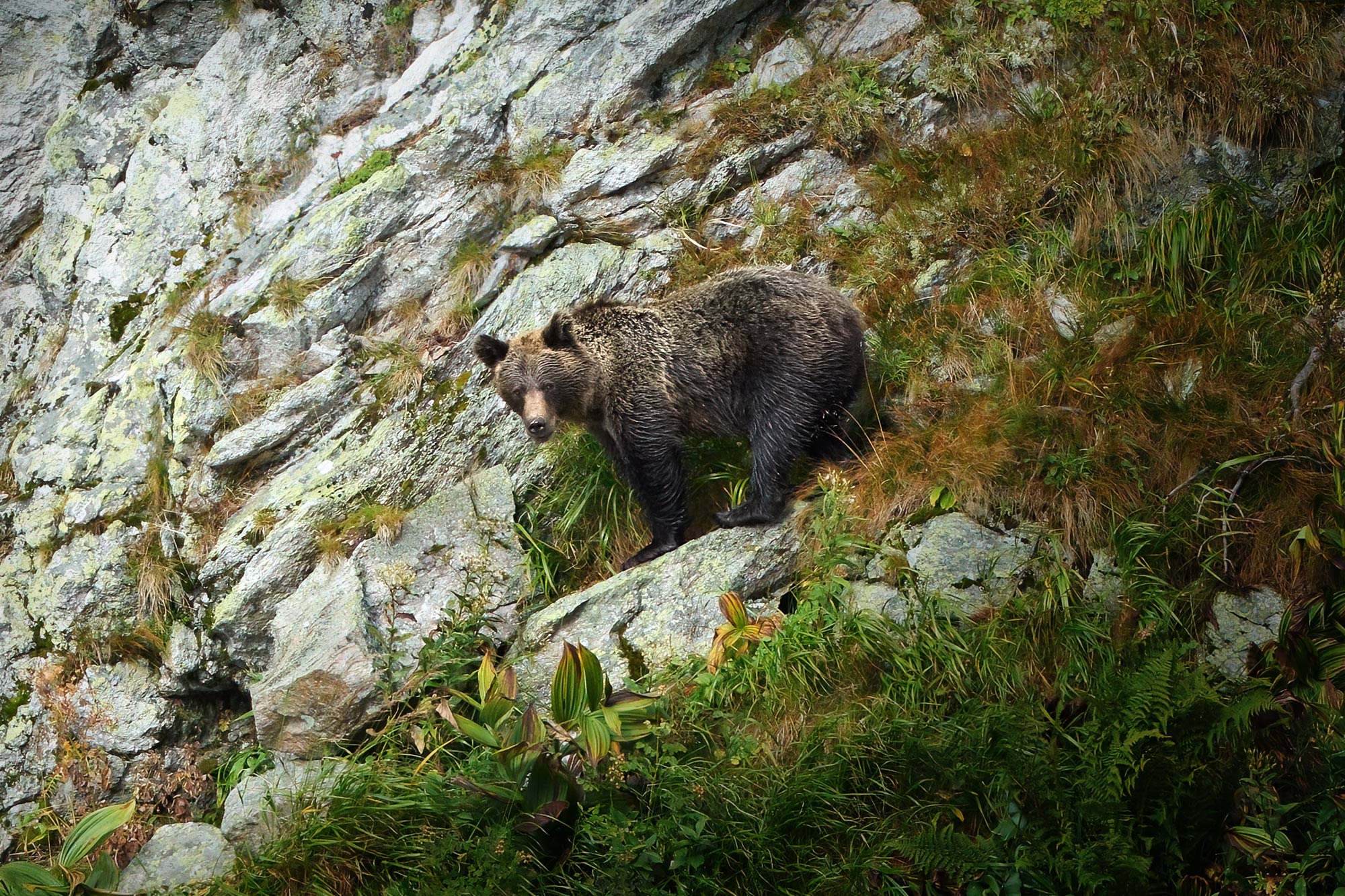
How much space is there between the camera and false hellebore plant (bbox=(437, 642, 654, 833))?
4.64m

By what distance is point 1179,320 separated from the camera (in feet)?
20.2

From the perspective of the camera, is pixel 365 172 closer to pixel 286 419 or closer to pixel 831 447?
pixel 286 419

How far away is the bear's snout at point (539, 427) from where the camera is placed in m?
6.62

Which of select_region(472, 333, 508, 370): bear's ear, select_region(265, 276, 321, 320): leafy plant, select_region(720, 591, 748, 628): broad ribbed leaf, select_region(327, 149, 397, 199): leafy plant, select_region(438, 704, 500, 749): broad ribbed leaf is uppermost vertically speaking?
select_region(327, 149, 397, 199): leafy plant

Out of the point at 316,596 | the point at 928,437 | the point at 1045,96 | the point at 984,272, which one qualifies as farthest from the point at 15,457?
the point at 1045,96

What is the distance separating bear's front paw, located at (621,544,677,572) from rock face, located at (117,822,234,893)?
2815mm

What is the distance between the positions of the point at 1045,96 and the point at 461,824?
21.8 feet

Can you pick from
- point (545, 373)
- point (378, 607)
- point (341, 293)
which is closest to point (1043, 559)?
point (545, 373)

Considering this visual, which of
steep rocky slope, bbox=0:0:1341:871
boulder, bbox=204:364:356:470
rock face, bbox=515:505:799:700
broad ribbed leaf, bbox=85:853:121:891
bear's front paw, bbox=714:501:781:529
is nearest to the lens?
broad ribbed leaf, bbox=85:853:121:891

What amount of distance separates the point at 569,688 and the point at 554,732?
0.23 meters

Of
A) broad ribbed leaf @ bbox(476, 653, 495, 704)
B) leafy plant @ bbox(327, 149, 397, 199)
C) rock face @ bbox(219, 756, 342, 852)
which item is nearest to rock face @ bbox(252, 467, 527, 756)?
rock face @ bbox(219, 756, 342, 852)

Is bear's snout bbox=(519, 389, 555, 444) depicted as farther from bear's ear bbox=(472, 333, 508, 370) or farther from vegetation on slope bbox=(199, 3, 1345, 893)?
vegetation on slope bbox=(199, 3, 1345, 893)

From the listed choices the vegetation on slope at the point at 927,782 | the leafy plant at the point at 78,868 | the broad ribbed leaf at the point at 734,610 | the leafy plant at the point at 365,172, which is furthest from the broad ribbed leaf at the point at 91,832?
the leafy plant at the point at 365,172

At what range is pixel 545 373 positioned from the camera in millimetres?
6820
